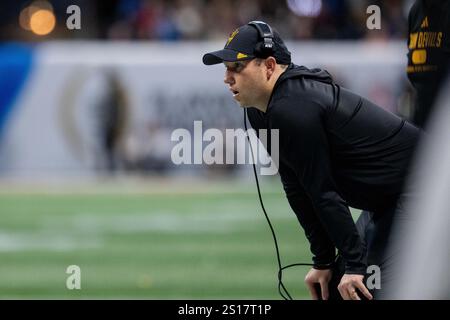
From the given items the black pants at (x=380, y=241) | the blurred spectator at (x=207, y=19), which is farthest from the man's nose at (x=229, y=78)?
the blurred spectator at (x=207, y=19)

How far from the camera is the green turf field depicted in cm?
984

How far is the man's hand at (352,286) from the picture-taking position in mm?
5676

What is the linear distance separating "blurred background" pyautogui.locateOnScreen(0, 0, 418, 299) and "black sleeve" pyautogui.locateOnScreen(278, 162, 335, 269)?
7.45 meters

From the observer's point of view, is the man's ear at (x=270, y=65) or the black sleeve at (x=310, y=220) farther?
the black sleeve at (x=310, y=220)

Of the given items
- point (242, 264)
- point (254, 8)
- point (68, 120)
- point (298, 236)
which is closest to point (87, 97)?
point (68, 120)

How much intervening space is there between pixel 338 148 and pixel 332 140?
64 mm

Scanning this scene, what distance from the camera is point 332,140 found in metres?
5.73

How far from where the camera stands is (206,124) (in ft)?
65.0

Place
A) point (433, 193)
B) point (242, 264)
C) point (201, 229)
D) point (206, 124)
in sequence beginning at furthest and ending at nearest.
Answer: point (206, 124), point (201, 229), point (242, 264), point (433, 193)

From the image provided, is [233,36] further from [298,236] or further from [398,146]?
[298,236]

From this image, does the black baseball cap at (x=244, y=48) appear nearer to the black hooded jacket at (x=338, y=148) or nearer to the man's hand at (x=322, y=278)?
the black hooded jacket at (x=338, y=148)

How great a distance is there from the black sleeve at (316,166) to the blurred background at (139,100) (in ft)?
26.4

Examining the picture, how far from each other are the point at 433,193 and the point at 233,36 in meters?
1.49

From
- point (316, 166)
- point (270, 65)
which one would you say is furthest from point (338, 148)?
point (270, 65)
